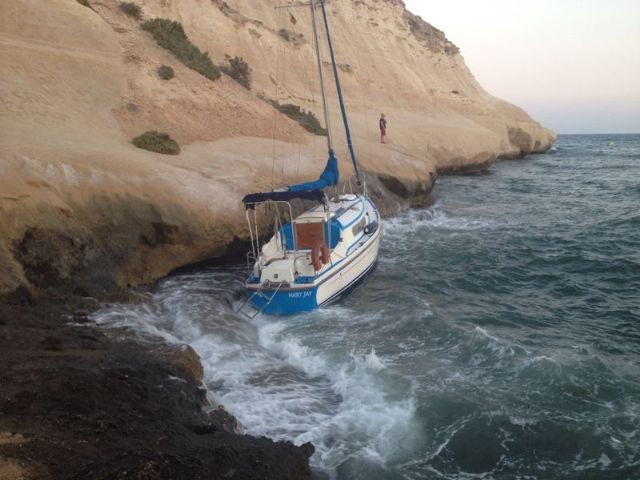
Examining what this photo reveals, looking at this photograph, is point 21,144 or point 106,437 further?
point 21,144

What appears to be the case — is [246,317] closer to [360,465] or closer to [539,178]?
[360,465]

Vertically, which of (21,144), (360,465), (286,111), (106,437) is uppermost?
(286,111)

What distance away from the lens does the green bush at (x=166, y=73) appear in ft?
74.0

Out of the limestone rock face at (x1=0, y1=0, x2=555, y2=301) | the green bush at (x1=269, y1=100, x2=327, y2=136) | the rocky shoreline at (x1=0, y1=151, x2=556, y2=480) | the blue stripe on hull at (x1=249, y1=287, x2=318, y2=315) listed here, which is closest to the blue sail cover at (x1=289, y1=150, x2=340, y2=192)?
the limestone rock face at (x1=0, y1=0, x2=555, y2=301)

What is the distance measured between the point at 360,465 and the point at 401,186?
60.7ft

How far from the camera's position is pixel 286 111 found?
28297 millimetres

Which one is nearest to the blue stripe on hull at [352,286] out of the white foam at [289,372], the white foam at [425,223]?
the white foam at [289,372]

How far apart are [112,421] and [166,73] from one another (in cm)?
1907

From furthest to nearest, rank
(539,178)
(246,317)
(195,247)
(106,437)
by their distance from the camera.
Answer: (539,178) < (195,247) < (246,317) < (106,437)

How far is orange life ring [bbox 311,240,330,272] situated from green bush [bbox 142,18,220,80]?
13.7 meters

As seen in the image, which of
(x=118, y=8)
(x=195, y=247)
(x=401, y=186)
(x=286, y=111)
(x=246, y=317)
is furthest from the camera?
(x=286, y=111)

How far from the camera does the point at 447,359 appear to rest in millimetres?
10719

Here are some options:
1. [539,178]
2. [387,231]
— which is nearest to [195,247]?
[387,231]

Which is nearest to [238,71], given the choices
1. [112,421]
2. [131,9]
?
[131,9]
